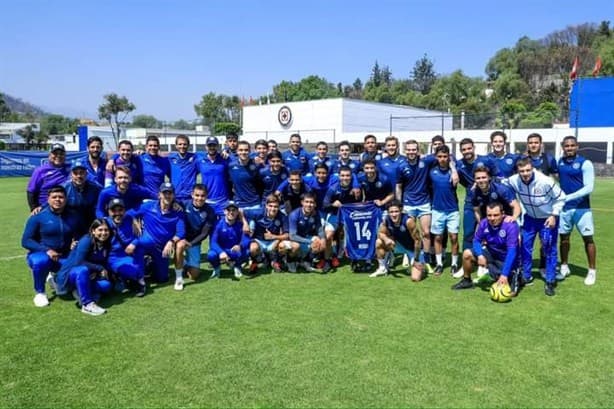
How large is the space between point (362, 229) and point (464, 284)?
1772 millimetres

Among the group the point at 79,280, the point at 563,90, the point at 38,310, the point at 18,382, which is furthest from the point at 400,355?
the point at 563,90

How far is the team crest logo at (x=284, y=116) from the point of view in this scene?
5294 cm

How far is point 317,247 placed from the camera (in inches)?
303

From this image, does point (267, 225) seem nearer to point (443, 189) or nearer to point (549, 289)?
point (443, 189)

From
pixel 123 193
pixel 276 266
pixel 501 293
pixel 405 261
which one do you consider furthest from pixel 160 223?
pixel 501 293

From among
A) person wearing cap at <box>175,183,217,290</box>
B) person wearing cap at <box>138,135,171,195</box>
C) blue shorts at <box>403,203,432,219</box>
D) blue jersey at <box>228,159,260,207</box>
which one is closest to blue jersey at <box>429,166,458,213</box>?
blue shorts at <box>403,203,432,219</box>

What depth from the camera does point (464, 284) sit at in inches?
263

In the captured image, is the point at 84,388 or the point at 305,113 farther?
the point at 305,113

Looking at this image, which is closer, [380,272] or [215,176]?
[380,272]

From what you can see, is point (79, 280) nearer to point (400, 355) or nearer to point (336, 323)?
point (336, 323)

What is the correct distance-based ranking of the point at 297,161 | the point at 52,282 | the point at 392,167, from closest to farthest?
the point at 52,282 < the point at 392,167 < the point at 297,161

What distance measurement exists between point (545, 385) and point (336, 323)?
2.09 m

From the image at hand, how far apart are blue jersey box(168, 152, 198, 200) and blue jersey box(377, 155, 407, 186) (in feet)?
9.62

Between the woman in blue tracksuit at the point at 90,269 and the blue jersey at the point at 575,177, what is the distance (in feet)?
20.0
